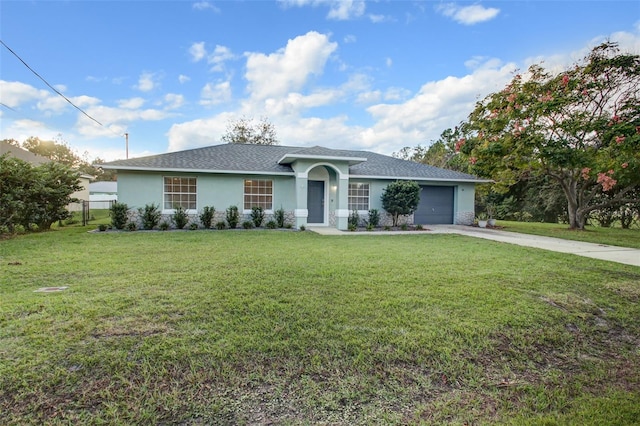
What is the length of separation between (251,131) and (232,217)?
22872 mm

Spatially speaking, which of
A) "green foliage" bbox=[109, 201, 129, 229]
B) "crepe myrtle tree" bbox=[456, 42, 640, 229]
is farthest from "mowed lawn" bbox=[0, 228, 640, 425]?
"crepe myrtle tree" bbox=[456, 42, 640, 229]

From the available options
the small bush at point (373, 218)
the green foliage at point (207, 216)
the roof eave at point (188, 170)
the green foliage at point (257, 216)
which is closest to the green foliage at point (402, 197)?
the small bush at point (373, 218)

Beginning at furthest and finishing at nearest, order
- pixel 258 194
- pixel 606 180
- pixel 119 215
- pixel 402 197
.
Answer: pixel 258 194
pixel 402 197
pixel 606 180
pixel 119 215

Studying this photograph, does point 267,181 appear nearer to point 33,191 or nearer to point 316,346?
point 33,191

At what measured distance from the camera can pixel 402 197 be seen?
14125mm

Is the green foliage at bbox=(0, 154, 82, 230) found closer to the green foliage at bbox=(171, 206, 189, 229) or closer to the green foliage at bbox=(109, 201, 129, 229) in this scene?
the green foliage at bbox=(109, 201, 129, 229)

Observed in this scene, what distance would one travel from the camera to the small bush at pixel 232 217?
527 inches

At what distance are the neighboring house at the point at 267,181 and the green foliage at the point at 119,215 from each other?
661mm

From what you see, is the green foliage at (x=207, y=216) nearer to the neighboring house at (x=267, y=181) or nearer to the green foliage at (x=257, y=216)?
the neighboring house at (x=267, y=181)

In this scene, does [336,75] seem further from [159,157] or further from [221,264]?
[221,264]

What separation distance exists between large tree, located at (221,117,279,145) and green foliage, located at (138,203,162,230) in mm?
22351

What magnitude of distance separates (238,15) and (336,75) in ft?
18.2

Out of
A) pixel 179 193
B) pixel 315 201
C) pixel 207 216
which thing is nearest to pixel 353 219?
pixel 315 201

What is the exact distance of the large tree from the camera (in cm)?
3381
